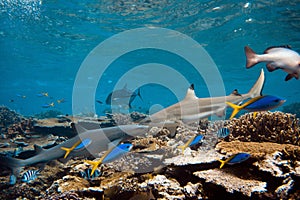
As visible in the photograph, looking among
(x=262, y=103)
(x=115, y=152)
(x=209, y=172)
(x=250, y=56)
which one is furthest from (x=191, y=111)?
(x=115, y=152)

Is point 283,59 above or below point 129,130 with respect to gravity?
above

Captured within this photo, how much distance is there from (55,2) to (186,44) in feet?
49.0

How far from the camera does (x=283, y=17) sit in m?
17.5

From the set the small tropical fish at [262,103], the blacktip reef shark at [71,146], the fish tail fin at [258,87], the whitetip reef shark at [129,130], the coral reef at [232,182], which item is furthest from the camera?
the blacktip reef shark at [71,146]

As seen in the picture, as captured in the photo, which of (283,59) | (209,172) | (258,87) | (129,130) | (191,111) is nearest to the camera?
(283,59)

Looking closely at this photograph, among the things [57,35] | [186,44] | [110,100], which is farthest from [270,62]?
[57,35]

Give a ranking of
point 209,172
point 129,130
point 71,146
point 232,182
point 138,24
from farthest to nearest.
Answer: point 138,24 < point 71,146 < point 129,130 < point 209,172 < point 232,182

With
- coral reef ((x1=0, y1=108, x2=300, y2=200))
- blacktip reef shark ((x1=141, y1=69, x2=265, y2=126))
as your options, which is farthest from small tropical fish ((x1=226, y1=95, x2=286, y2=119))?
blacktip reef shark ((x1=141, y1=69, x2=265, y2=126))

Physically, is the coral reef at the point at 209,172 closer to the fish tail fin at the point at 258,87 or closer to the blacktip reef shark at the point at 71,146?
the blacktip reef shark at the point at 71,146

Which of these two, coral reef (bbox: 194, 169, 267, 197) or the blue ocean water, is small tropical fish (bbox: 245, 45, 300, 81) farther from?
the blue ocean water

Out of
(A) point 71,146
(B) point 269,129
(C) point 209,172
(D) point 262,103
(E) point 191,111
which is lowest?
(C) point 209,172

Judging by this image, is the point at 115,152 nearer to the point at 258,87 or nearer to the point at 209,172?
the point at 209,172

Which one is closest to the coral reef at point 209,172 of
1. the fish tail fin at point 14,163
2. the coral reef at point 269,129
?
the coral reef at point 269,129

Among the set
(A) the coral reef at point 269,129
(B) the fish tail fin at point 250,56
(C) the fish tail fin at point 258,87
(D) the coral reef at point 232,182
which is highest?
(B) the fish tail fin at point 250,56
